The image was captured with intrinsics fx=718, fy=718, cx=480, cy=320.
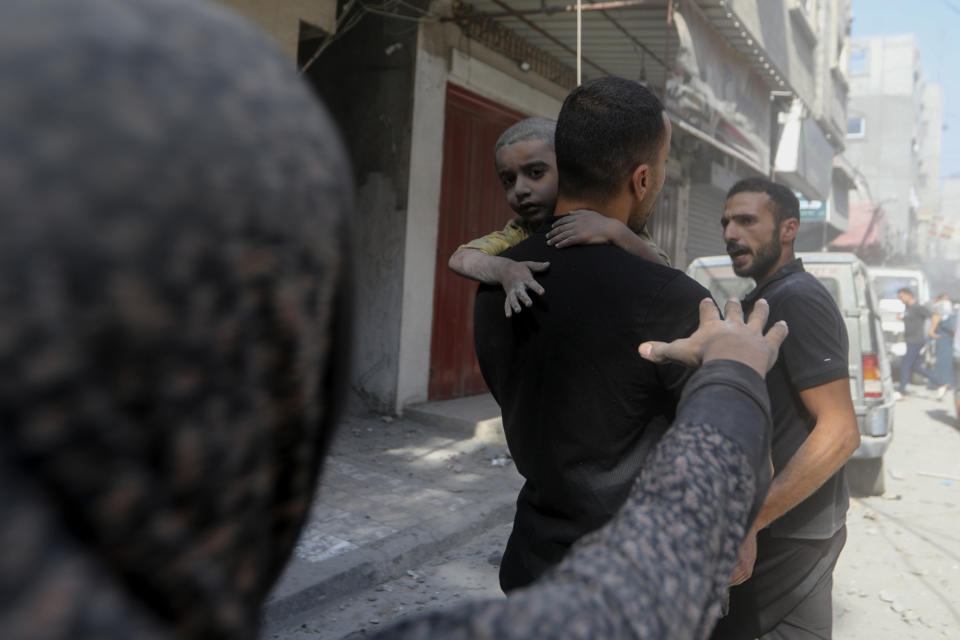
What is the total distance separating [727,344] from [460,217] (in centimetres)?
694

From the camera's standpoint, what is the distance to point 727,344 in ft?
3.55

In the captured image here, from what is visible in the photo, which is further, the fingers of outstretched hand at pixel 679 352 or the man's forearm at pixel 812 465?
the man's forearm at pixel 812 465

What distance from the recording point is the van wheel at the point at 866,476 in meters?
6.55

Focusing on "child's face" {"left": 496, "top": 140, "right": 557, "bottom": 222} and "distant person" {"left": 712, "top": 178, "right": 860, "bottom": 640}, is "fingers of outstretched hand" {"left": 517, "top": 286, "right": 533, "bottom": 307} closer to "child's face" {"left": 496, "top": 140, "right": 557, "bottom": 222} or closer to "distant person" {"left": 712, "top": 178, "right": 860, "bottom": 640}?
"distant person" {"left": 712, "top": 178, "right": 860, "bottom": 640}

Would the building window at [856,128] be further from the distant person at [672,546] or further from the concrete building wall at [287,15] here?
the distant person at [672,546]

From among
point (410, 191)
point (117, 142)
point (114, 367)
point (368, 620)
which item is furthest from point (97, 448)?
point (410, 191)

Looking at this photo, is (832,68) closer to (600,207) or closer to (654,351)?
(600,207)

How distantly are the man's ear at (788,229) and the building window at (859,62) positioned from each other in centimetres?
5833

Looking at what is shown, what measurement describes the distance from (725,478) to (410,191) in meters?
6.49

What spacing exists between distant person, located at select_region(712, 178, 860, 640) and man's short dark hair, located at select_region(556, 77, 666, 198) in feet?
3.71

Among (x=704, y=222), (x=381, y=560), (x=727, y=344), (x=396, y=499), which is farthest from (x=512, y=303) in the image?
(x=704, y=222)

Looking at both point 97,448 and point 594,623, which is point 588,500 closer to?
point 594,623

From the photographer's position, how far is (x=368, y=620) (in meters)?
3.65

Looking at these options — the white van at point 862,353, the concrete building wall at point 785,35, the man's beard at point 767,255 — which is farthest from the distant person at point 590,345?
the concrete building wall at point 785,35
